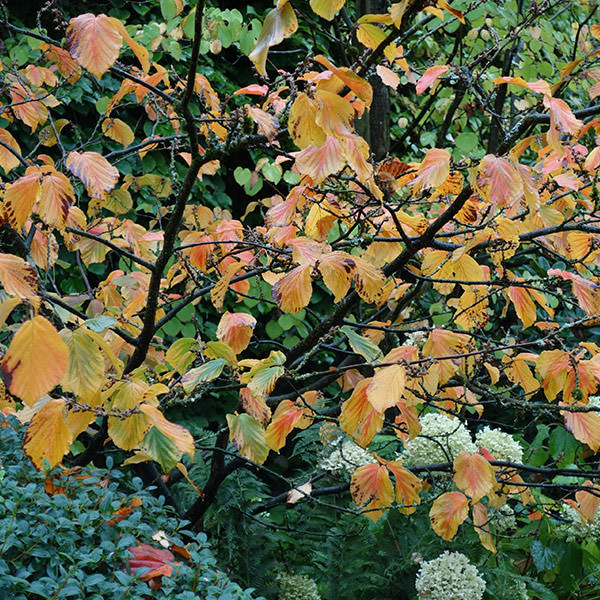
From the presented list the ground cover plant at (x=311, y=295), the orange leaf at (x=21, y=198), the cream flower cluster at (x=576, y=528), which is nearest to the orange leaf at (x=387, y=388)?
the ground cover plant at (x=311, y=295)

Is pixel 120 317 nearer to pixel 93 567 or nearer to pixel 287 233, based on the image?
pixel 287 233

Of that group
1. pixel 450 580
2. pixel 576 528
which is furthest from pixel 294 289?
pixel 576 528

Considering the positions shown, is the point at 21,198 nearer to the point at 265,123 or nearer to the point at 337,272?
the point at 265,123

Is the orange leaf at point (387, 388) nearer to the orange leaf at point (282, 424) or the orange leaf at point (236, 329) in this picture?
the orange leaf at point (282, 424)

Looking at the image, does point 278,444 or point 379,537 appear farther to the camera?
point 379,537

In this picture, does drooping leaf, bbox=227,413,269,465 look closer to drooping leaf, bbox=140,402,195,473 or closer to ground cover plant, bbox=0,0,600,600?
ground cover plant, bbox=0,0,600,600

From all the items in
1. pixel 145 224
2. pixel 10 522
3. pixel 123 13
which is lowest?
pixel 145 224

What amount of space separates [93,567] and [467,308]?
1.27 m

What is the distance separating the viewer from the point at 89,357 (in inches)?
49.4

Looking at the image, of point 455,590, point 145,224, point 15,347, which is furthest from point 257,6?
point 15,347

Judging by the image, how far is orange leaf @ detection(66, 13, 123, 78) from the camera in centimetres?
141

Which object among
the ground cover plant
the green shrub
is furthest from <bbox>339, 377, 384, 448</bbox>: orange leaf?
the green shrub

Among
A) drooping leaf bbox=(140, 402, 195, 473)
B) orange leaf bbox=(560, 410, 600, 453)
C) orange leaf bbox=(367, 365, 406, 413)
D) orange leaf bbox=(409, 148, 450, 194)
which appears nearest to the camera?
drooping leaf bbox=(140, 402, 195, 473)

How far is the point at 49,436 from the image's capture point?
4.29 ft
